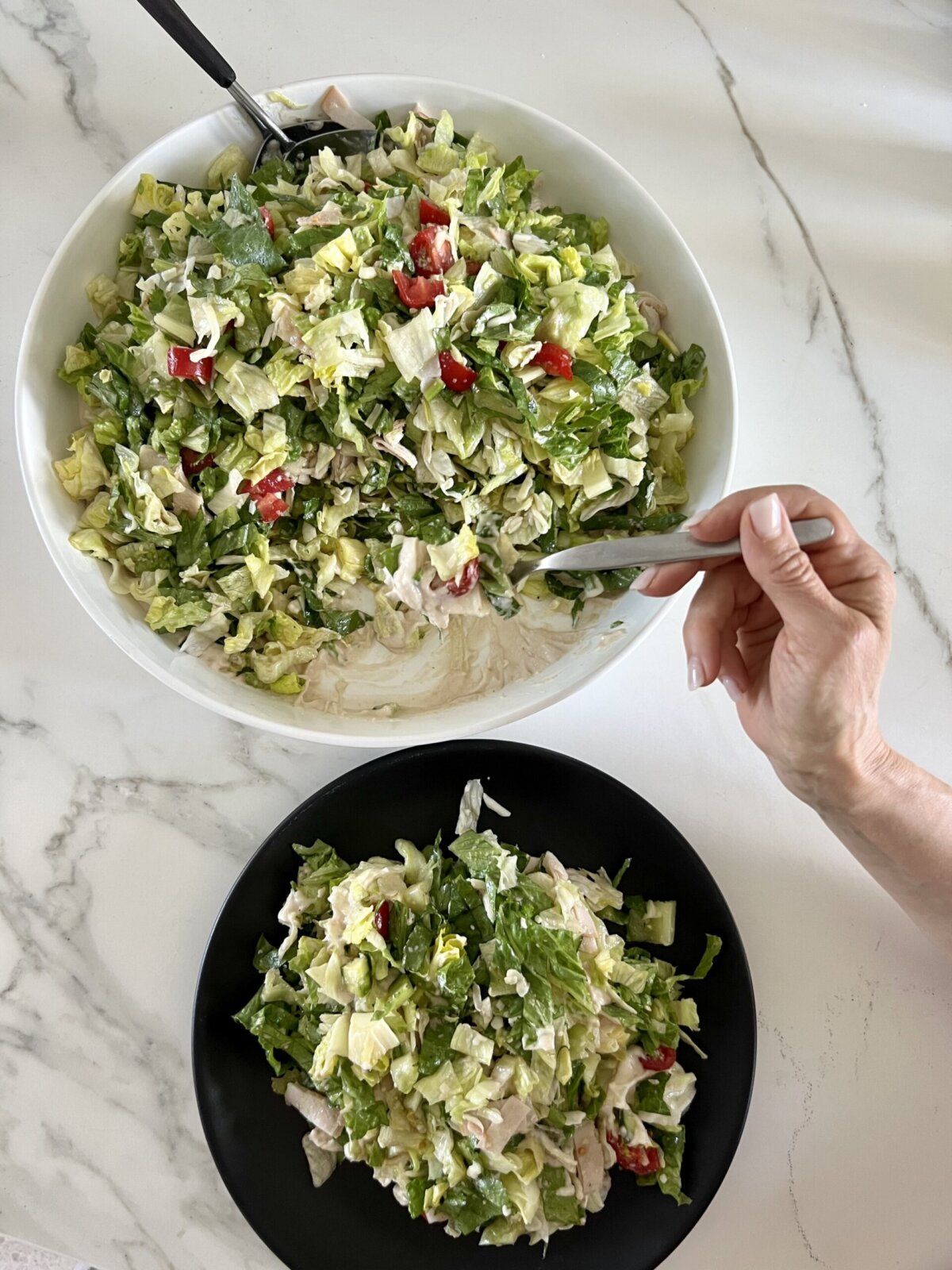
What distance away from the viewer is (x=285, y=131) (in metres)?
1.52

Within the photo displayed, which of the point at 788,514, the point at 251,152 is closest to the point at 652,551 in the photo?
the point at 788,514

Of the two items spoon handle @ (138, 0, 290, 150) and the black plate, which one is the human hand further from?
spoon handle @ (138, 0, 290, 150)

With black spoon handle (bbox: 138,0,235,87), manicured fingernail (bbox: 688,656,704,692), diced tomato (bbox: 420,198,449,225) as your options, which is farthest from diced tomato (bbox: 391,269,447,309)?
manicured fingernail (bbox: 688,656,704,692)

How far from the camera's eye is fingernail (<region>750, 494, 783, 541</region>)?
112 centimetres

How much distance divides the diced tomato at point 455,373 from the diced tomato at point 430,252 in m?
0.12

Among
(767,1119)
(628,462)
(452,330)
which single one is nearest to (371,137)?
(452,330)

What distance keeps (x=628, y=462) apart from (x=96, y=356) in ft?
2.72

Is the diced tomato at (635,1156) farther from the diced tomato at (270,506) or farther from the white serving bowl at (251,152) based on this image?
the diced tomato at (270,506)

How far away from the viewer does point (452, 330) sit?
4.56 ft

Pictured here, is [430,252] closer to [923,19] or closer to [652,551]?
[652,551]

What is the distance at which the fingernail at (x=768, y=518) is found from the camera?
1.12 meters

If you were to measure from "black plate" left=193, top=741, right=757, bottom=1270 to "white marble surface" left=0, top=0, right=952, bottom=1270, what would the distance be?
0.12 meters

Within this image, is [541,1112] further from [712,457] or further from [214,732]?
[712,457]

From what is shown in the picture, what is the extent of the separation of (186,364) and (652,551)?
72cm
